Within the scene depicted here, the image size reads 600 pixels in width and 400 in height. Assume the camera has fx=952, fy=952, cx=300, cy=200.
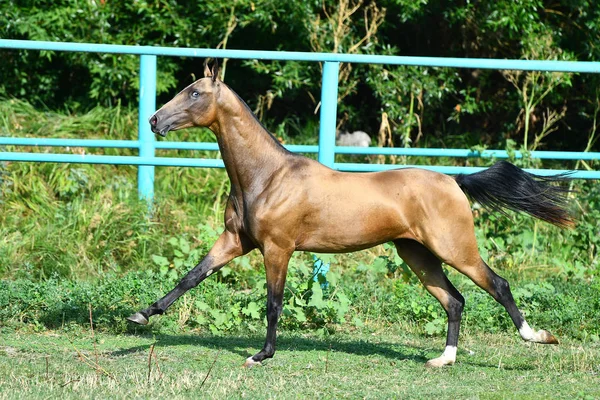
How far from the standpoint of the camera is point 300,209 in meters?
6.06

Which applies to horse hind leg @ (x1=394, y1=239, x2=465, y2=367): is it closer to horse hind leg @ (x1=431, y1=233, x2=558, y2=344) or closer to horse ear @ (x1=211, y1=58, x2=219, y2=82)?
horse hind leg @ (x1=431, y1=233, x2=558, y2=344)

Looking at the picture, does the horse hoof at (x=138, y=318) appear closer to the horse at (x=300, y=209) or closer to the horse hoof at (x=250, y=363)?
the horse at (x=300, y=209)

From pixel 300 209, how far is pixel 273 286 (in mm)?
522

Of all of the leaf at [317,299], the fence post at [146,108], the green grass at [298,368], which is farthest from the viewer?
the fence post at [146,108]

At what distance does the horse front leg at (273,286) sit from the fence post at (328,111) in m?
1.74

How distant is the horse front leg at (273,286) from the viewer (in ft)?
19.8

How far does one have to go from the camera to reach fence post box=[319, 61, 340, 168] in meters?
7.63

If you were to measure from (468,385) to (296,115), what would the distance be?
7.03 meters

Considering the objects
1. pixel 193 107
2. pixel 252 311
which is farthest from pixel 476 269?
pixel 193 107

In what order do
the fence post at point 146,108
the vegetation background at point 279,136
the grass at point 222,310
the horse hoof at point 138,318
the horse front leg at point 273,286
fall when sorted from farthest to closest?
the fence post at point 146,108
the vegetation background at point 279,136
the horse front leg at point 273,286
the horse hoof at point 138,318
the grass at point 222,310

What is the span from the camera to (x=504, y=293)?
6.23m

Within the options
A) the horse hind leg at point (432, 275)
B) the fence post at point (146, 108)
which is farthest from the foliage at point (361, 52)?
the horse hind leg at point (432, 275)

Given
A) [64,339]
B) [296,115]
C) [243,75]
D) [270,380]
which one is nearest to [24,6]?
[243,75]

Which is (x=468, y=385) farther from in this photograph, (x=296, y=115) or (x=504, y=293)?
(x=296, y=115)
